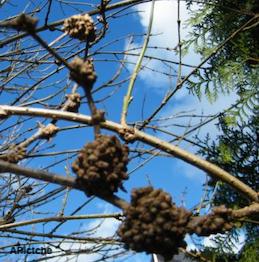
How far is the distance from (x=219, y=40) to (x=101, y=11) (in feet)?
3.08

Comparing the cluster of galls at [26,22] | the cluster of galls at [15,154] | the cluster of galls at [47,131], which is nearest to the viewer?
the cluster of galls at [26,22]

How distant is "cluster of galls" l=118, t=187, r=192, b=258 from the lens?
3.49 feet

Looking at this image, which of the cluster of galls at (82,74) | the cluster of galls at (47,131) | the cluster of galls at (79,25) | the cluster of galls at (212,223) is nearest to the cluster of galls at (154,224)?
the cluster of galls at (212,223)

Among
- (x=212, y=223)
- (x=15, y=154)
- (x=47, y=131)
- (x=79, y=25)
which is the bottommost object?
(x=212, y=223)

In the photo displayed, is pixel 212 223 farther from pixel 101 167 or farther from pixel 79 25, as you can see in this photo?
pixel 79 25

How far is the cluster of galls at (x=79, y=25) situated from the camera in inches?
56.1

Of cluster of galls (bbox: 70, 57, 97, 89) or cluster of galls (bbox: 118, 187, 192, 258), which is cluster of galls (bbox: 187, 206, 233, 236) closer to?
cluster of galls (bbox: 118, 187, 192, 258)

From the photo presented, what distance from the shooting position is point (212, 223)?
1.13 m

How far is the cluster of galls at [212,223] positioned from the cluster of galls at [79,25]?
26.2 inches

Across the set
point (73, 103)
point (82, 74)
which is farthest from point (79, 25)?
point (82, 74)

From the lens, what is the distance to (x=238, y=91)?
2.69 meters

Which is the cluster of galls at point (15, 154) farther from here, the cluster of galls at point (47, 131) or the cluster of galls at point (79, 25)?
the cluster of galls at point (79, 25)

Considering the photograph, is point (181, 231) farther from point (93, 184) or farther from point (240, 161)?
point (240, 161)

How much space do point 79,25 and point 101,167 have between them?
20.4 inches
